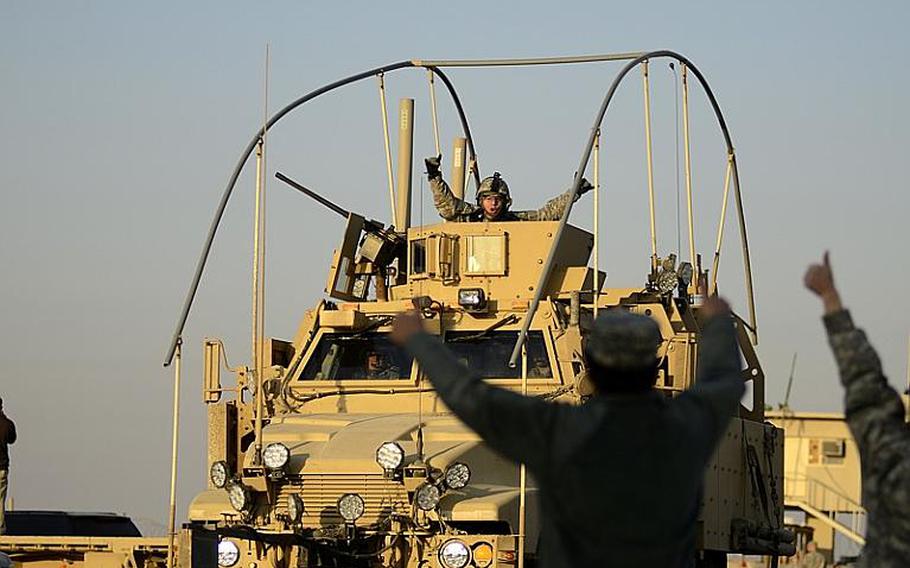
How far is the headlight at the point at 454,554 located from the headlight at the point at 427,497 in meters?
0.35

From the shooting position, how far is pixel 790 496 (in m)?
43.5

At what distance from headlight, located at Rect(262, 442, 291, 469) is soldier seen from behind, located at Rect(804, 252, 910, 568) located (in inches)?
354

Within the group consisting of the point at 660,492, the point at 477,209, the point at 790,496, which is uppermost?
the point at 477,209

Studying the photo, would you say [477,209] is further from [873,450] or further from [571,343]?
[873,450]

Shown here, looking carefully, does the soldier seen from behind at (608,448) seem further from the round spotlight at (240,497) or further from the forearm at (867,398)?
the round spotlight at (240,497)

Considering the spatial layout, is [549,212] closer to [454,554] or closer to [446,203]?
[446,203]

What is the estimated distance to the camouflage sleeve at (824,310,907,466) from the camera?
600 centimetres

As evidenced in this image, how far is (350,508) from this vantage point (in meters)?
14.5

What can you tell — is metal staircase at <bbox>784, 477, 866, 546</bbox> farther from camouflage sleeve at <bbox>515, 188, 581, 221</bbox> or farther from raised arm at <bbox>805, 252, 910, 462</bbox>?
raised arm at <bbox>805, 252, 910, 462</bbox>

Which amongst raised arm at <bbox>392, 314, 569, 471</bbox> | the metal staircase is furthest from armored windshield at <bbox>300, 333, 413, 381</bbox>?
the metal staircase

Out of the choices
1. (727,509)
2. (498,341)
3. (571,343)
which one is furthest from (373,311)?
(727,509)

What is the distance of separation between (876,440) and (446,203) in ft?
46.0

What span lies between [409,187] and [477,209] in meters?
1.74

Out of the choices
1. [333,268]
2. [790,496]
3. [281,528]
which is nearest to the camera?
[281,528]
